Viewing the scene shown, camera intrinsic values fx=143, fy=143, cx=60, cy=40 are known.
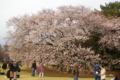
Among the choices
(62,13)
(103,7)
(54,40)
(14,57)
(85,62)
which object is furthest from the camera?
(103,7)

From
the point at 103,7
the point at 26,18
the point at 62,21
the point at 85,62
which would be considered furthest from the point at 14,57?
the point at 103,7

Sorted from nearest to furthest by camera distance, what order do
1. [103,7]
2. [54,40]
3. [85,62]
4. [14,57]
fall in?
[85,62] → [54,40] → [14,57] → [103,7]

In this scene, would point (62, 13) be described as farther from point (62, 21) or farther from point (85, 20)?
point (85, 20)

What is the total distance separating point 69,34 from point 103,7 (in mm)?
16313

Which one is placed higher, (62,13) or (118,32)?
(62,13)

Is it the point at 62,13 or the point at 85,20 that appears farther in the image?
the point at 62,13

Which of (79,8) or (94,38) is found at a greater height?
(79,8)

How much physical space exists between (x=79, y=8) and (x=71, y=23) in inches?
101

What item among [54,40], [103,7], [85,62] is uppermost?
[103,7]

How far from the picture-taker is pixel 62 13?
17.6m

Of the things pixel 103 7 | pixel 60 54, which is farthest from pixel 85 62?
pixel 103 7

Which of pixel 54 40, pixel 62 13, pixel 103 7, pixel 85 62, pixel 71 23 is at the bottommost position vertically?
pixel 85 62

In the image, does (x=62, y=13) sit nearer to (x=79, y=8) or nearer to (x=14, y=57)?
(x=79, y=8)

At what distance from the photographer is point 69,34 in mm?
15477
